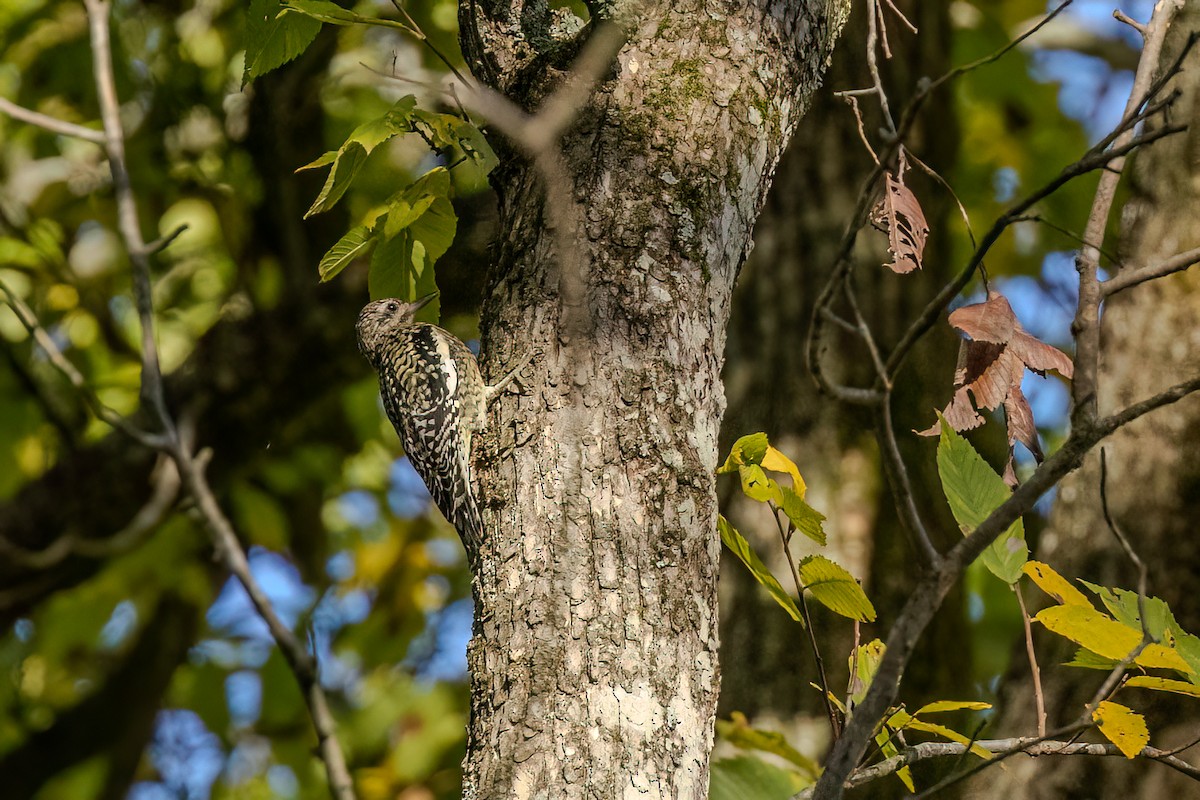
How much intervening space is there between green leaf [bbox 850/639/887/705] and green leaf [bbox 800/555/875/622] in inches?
3.4

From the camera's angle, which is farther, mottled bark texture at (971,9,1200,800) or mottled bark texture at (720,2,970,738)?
mottled bark texture at (720,2,970,738)

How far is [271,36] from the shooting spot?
2236 mm

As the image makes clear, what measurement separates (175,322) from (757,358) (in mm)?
3088

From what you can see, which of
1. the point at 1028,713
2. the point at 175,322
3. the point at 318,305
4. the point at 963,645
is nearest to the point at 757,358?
the point at 963,645

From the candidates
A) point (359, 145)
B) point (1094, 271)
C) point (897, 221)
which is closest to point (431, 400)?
point (359, 145)

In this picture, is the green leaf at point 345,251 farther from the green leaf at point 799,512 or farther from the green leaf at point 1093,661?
the green leaf at point 1093,661

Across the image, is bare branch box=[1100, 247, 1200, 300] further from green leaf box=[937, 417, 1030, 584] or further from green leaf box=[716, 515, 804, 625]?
green leaf box=[716, 515, 804, 625]

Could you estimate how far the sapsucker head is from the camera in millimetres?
4246

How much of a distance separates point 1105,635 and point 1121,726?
157 mm

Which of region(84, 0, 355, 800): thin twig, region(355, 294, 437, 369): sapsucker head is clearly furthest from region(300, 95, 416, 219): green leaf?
region(355, 294, 437, 369): sapsucker head

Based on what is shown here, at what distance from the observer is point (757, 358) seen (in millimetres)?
4488

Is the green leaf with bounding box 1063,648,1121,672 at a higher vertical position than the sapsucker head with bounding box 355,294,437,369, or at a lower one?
higher

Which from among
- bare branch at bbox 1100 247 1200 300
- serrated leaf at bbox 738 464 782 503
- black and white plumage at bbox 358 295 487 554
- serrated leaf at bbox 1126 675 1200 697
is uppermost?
bare branch at bbox 1100 247 1200 300

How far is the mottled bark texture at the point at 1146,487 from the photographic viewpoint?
11.3 ft
